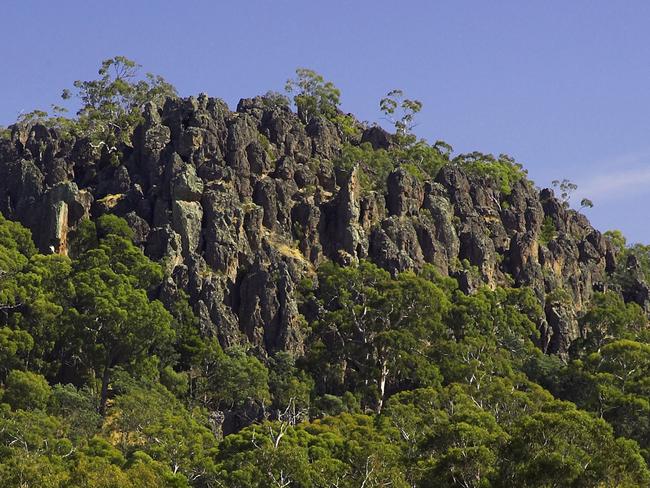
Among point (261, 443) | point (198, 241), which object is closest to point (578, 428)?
point (261, 443)

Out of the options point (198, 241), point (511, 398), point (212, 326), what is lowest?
point (511, 398)

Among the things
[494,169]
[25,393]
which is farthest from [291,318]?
[494,169]

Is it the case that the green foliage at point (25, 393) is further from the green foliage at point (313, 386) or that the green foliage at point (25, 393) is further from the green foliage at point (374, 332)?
the green foliage at point (374, 332)

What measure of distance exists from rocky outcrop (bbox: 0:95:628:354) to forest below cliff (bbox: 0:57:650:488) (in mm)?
240

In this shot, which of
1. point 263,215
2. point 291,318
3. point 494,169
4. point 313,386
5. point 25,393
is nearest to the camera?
point 25,393

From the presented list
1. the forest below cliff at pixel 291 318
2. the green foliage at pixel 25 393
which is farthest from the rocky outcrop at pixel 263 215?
the green foliage at pixel 25 393

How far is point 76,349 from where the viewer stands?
105312 mm

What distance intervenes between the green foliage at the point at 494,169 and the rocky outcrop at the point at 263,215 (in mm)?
Answer: 8057

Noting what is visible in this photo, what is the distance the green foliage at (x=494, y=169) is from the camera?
15488 centimetres

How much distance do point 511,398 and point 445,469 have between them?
83.4 ft

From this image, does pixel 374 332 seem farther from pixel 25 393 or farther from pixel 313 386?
pixel 25 393

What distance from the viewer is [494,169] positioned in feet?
520

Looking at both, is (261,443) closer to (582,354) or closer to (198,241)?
(198,241)

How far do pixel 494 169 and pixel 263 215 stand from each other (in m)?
43.3
